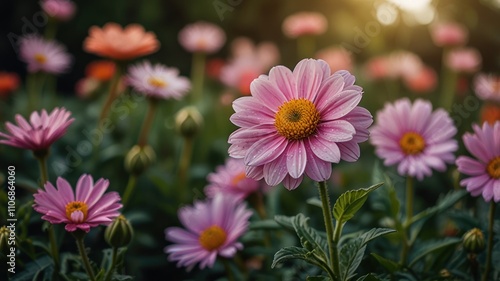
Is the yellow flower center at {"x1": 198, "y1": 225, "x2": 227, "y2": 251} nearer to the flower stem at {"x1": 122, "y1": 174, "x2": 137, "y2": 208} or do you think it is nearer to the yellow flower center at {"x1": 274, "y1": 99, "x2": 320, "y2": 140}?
the flower stem at {"x1": 122, "y1": 174, "x2": 137, "y2": 208}

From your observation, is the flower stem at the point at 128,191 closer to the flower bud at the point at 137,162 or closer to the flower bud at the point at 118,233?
the flower bud at the point at 137,162

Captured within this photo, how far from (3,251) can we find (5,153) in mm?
897

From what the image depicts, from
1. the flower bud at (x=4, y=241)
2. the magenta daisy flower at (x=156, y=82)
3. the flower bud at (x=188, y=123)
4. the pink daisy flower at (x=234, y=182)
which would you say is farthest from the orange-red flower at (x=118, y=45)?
the flower bud at (x=4, y=241)

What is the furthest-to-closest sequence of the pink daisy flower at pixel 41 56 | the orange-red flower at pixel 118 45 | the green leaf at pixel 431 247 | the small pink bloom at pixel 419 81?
the small pink bloom at pixel 419 81
the pink daisy flower at pixel 41 56
the orange-red flower at pixel 118 45
the green leaf at pixel 431 247

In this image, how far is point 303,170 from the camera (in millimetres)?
826

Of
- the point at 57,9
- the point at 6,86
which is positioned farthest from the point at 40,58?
the point at 6,86

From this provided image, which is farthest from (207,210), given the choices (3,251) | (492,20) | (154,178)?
(492,20)

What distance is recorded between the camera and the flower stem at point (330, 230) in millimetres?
853

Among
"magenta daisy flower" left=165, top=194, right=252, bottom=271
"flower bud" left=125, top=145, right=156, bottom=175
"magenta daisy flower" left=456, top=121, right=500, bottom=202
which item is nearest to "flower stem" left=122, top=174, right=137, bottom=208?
"flower bud" left=125, top=145, right=156, bottom=175

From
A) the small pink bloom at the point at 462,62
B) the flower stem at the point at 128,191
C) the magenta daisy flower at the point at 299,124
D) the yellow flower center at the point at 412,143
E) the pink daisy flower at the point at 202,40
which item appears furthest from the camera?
the small pink bloom at the point at 462,62

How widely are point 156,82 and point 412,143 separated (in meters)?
0.75

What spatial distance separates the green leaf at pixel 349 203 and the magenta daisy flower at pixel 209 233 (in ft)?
1.02

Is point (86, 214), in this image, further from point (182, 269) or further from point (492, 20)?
point (492, 20)

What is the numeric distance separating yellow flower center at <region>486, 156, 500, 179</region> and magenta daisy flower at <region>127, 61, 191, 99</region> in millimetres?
860
